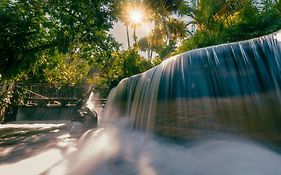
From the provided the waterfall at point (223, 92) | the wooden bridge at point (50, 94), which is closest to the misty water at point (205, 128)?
the waterfall at point (223, 92)

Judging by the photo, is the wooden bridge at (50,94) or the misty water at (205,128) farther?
the wooden bridge at (50,94)

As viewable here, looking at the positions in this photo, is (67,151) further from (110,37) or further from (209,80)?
(110,37)

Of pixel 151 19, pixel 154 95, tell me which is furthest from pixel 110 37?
pixel 151 19

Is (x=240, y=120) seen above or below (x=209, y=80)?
below

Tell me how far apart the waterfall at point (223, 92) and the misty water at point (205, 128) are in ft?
0.05

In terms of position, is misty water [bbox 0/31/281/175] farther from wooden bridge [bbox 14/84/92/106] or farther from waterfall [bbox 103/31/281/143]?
wooden bridge [bbox 14/84/92/106]

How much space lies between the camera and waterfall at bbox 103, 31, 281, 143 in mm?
5242

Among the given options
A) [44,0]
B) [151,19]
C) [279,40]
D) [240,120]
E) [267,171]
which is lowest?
[267,171]

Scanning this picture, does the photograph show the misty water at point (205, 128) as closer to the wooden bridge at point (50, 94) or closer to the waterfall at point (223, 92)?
the waterfall at point (223, 92)

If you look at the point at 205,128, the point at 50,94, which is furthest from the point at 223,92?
the point at 50,94

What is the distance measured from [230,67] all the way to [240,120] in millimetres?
1094

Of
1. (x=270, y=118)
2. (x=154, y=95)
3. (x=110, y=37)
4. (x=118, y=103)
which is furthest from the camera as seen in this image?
(x=110, y=37)

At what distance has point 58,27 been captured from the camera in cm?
1374

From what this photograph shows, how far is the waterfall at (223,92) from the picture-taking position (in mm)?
5242
